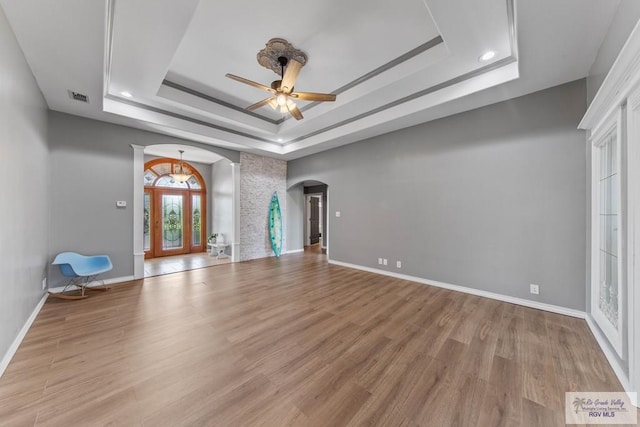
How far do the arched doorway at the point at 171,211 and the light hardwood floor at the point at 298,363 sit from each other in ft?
12.8

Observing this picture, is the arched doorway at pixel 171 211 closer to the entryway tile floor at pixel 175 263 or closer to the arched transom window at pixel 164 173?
the arched transom window at pixel 164 173

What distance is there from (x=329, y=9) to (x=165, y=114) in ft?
12.1

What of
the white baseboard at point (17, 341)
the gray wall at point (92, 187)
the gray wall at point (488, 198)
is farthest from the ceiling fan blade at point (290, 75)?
the white baseboard at point (17, 341)

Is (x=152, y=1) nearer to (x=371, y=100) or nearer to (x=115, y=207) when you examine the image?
(x=371, y=100)

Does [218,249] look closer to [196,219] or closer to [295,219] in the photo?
[196,219]

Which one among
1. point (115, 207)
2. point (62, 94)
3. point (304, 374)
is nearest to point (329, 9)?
point (304, 374)

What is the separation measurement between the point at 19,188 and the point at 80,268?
1878 mm

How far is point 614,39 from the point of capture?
6.28ft

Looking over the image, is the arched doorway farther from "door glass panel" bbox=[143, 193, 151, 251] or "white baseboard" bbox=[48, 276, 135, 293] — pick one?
"white baseboard" bbox=[48, 276, 135, 293]

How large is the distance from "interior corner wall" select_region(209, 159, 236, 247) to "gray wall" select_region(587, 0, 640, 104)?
707cm

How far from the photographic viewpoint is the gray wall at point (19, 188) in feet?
6.47

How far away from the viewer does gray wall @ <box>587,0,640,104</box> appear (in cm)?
162

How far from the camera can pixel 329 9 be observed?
2359 mm

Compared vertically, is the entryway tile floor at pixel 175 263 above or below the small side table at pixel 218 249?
below
